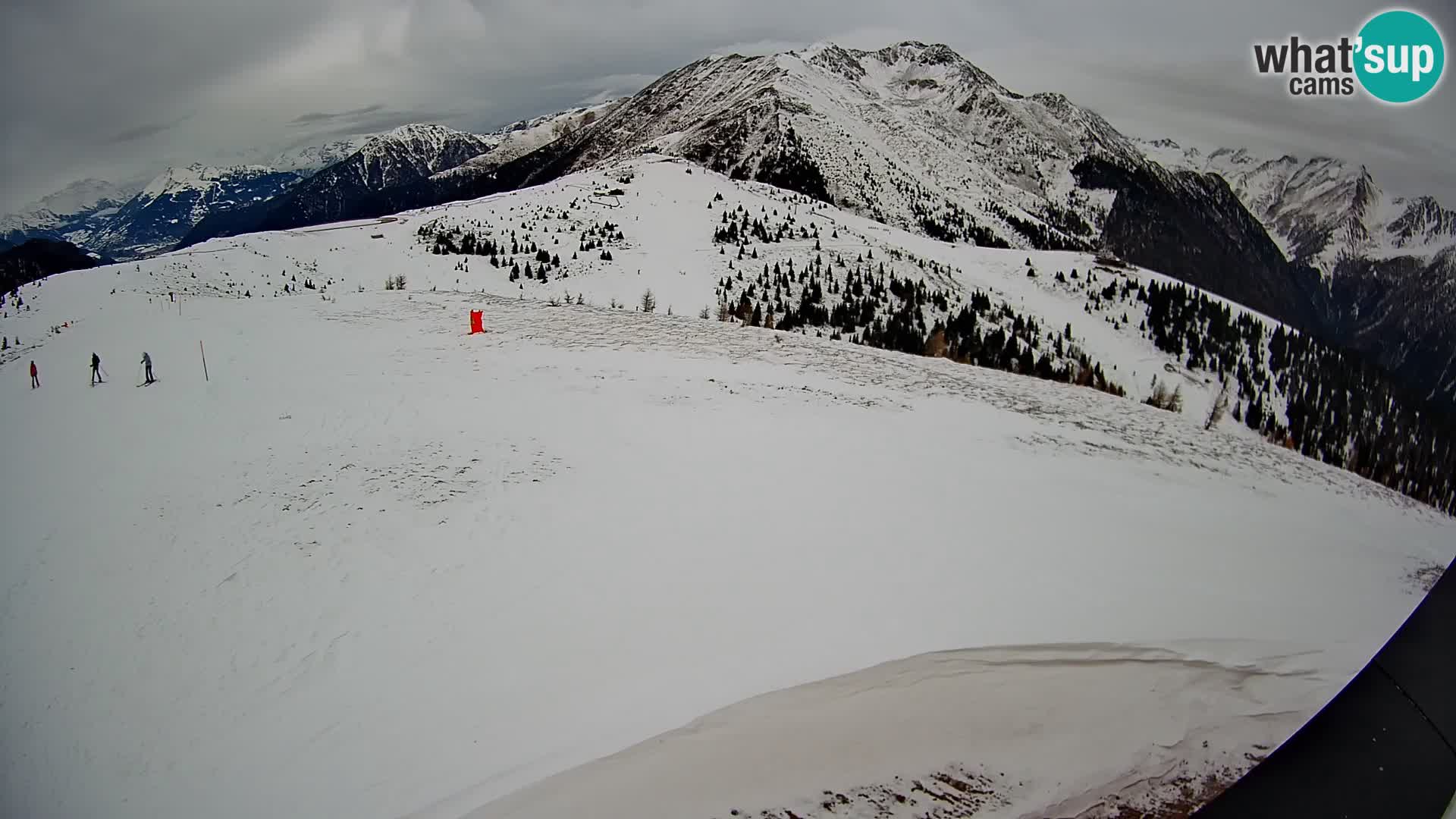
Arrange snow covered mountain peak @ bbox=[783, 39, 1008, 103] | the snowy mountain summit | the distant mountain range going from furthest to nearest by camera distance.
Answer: snow covered mountain peak @ bbox=[783, 39, 1008, 103]
the snowy mountain summit
the distant mountain range

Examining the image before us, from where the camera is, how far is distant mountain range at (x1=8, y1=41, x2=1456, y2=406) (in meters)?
1.84

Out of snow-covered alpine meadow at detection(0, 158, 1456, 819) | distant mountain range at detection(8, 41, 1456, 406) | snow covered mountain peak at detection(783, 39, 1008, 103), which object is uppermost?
snow covered mountain peak at detection(783, 39, 1008, 103)

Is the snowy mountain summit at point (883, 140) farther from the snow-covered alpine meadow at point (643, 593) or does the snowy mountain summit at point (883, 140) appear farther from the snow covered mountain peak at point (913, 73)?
the snow-covered alpine meadow at point (643, 593)

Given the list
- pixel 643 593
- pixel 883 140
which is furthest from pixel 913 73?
pixel 643 593

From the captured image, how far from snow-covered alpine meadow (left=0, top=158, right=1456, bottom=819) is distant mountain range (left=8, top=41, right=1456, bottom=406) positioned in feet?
2.38

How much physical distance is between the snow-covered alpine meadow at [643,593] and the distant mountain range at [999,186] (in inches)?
28.6

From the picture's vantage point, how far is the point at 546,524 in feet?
14.2

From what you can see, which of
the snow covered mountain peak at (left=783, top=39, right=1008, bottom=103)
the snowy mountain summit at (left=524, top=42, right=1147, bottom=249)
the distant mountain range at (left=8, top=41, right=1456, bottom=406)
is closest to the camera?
the distant mountain range at (left=8, top=41, right=1456, bottom=406)

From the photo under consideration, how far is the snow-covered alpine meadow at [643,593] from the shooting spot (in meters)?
1.87

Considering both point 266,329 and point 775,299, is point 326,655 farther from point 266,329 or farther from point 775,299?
point 775,299

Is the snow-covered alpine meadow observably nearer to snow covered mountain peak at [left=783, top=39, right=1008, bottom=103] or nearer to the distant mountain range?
the distant mountain range

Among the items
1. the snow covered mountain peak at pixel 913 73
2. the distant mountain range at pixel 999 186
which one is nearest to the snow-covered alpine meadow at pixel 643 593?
the distant mountain range at pixel 999 186

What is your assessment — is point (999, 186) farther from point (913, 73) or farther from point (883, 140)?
point (913, 73)

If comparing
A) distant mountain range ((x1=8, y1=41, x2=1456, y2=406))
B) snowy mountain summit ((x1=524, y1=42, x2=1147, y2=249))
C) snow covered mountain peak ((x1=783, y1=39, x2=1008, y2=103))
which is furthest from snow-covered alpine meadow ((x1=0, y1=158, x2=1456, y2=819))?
snow covered mountain peak ((x1=783, y1=39, x2=1008, y2=103))
